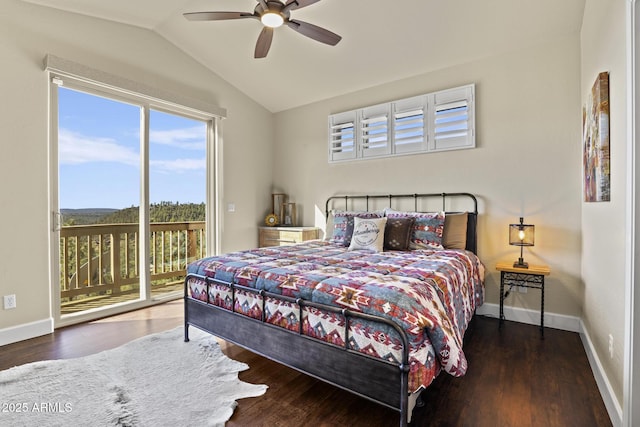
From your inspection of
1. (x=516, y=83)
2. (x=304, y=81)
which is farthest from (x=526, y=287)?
(x=304, y=81)

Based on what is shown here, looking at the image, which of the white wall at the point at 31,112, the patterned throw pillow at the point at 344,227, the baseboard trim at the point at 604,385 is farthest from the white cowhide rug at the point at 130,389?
the baseboard trim at the point at 604,385

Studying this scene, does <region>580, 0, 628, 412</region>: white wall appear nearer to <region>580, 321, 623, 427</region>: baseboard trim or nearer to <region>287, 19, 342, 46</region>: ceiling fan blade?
<region>580, 321, 623, 427</region>: baseboard trim

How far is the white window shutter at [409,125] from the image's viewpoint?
3852 mm

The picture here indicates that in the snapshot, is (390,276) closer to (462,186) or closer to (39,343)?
(462,186)

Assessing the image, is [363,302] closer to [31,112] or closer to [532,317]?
[532,317]

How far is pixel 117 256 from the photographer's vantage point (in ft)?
12.4

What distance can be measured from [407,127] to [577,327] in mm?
2718

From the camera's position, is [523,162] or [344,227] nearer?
[523,162]

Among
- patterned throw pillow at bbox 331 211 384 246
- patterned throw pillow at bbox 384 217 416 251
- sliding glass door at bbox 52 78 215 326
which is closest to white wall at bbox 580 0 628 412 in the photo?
patterned throw pillow at bbox 384 217 416 251

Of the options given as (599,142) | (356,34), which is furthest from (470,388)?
(356,34)

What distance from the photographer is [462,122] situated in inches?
142

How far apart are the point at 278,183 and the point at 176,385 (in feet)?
12.4

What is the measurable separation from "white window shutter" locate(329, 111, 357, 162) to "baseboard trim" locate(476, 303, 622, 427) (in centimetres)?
259

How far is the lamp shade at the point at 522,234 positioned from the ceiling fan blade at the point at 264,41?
2896mm
